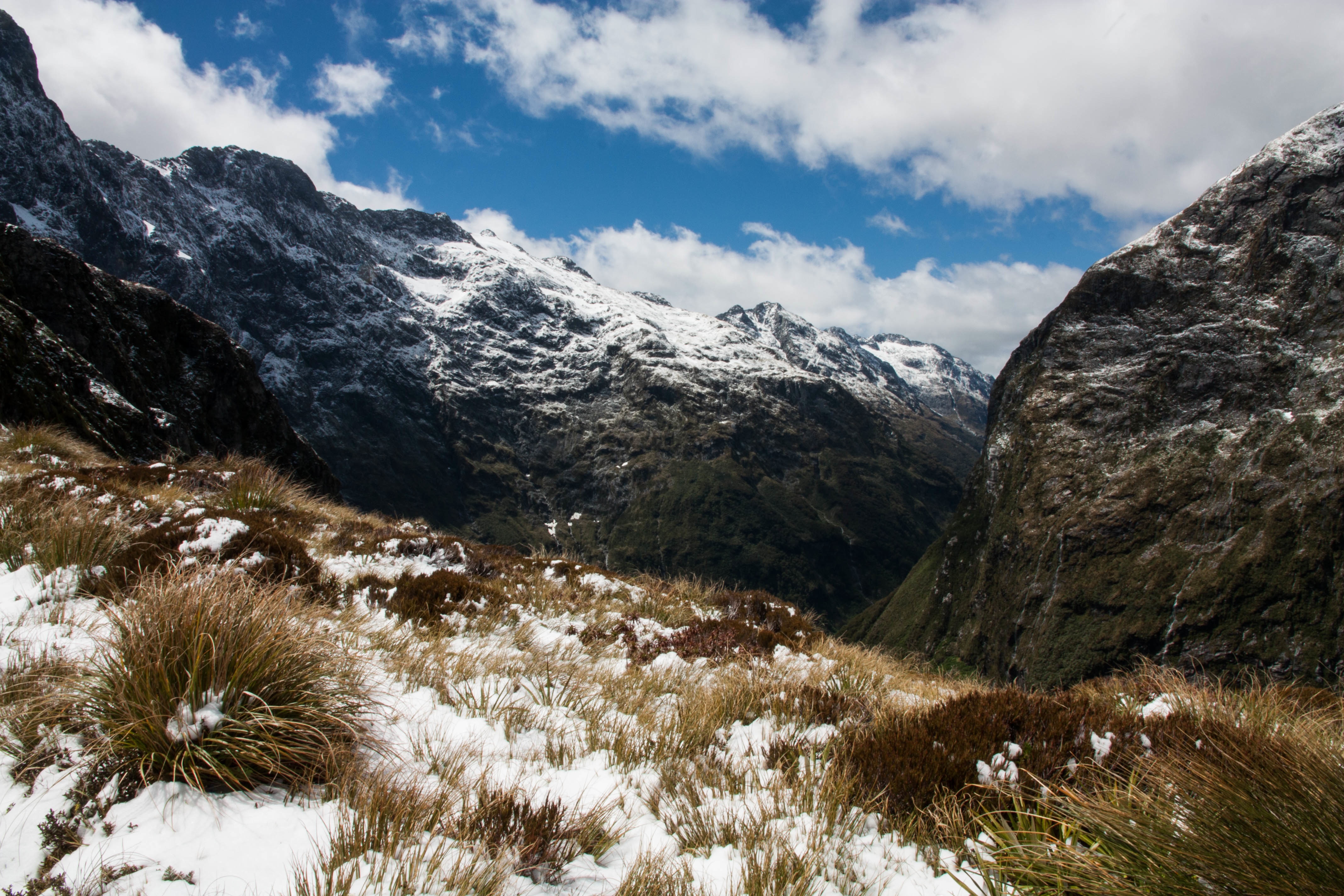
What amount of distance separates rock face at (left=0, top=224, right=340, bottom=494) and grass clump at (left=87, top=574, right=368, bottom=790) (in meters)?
20.8

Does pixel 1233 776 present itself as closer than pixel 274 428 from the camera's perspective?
Yes

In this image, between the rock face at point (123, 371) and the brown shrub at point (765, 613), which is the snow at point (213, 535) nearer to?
the brown shrub at point (765, 613)

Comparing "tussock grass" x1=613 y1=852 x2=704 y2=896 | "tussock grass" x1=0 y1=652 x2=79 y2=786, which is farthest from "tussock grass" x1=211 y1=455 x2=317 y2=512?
"tussock grass" x1=613 y1=852 x2=704 y2=896

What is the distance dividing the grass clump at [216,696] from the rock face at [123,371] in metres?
20.8

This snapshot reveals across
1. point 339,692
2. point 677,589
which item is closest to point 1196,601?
point 677,589

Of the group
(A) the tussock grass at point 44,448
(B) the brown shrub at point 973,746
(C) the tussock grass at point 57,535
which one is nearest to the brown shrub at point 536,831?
(B) the brown shrub at point 973,746

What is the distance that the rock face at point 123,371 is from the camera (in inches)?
833

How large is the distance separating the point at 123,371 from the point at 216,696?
4883cm

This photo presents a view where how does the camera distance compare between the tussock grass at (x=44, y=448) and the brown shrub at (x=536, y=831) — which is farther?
the tussock grass at (x=44, y=448)

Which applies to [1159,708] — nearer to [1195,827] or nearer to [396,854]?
[1195,827]

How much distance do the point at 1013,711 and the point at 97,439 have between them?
2859 centimetres

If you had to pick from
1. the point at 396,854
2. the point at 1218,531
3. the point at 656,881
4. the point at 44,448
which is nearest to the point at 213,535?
the point at 396,854

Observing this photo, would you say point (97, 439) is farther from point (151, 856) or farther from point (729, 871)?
point (729, 871)

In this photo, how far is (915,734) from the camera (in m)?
5.32
